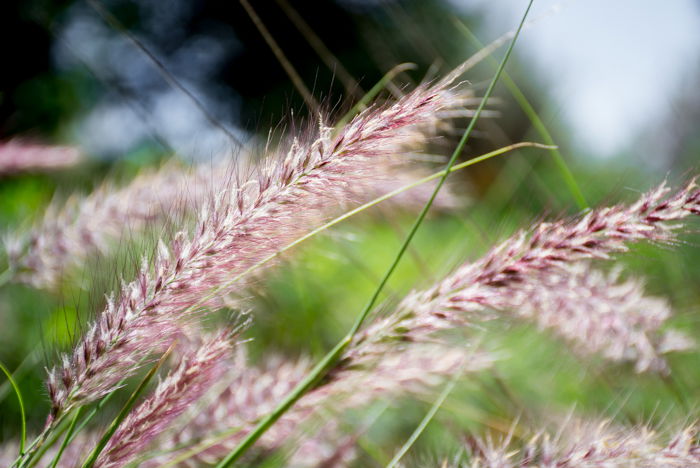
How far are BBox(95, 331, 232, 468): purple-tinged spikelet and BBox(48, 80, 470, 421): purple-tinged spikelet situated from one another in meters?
0.03

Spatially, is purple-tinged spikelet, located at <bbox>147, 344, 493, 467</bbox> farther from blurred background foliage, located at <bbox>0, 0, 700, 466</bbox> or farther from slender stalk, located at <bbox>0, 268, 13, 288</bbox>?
slender stalk, located at <bbox>0, 268, 13, 288</bbox>

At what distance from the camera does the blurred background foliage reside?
2.08 feet

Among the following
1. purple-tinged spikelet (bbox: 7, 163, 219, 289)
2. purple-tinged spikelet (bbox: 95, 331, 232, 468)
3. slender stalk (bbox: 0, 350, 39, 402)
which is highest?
purple-tinged spikelet (bbox: 7, 163, 219, 289)

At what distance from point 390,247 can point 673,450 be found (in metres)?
2.07

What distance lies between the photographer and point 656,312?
617 millimetres

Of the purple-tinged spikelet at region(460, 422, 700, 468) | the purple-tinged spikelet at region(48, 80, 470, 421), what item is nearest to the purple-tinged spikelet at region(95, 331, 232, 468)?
the purple-tinged spikelet at region(48, 80, 470, 421)

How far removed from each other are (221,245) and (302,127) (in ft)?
0.41

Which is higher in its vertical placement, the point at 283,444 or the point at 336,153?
the point at 336,153

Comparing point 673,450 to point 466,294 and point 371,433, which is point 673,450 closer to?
point 466,294

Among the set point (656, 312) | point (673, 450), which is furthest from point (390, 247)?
point (673, 450)

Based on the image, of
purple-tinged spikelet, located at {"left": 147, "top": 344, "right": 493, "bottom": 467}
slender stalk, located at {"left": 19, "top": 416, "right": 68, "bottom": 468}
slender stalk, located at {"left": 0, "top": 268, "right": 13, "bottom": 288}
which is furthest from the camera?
slender stalk, located at {"left": 0, "top": 268, "right": 13, "bottom": 288}

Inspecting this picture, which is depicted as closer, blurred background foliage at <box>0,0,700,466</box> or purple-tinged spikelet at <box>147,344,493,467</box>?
purple-tinged spikelet at <box>147,344,493,467</box>

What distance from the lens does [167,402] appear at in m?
0.39

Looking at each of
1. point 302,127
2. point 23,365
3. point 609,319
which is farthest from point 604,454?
point 23,365
